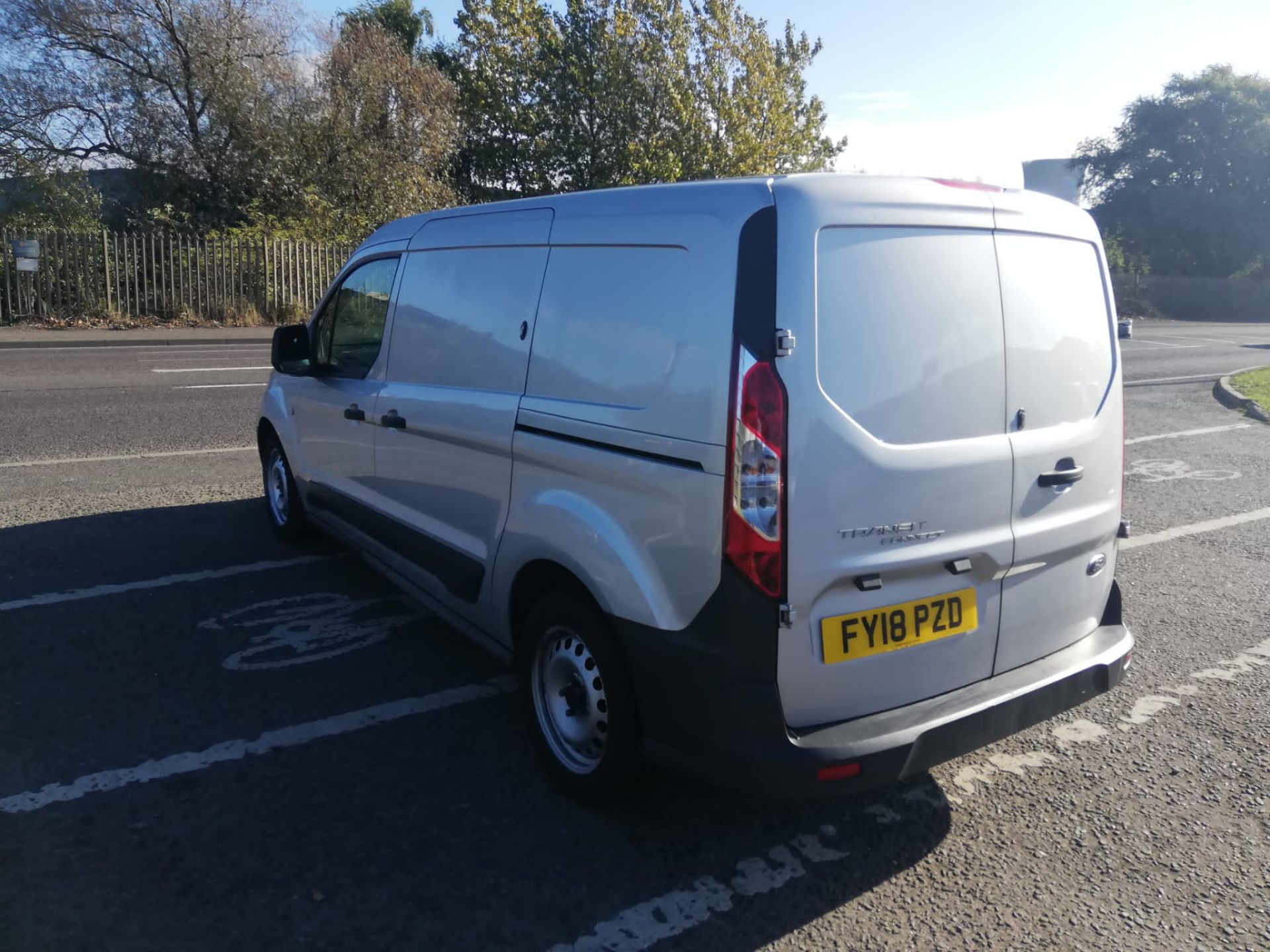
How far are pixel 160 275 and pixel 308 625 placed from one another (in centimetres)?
1997

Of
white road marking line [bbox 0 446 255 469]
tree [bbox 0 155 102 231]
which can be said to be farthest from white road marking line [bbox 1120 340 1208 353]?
tree [bbox 0 155 102 231]

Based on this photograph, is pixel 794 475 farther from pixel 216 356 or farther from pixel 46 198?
pixel 46 198

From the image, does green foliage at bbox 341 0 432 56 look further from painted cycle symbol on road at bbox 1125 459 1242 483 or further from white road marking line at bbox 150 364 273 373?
painted cycle symbol on road at bbox 1125 459 1242 483

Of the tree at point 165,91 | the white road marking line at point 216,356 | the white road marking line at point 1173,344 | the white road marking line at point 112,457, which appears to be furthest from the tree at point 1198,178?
the white road marking line at point 112,457

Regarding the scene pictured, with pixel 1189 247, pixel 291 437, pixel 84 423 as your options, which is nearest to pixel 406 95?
pixel 84 423

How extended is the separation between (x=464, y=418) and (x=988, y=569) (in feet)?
6.55

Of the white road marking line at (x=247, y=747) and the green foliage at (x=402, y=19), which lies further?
the green foliage at (x=402, y=19)

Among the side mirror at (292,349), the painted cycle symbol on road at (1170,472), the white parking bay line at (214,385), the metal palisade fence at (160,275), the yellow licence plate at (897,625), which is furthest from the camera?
the metal palisade fence at (160,275)

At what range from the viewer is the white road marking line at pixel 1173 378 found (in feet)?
53.0

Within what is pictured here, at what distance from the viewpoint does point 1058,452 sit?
10.7ft

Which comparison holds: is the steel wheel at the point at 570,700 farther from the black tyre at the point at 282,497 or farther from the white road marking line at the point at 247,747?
the black tyre at the point at 282,497

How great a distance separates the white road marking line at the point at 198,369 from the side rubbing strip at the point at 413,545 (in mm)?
9638

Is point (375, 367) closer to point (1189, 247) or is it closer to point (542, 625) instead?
point (542, 625)

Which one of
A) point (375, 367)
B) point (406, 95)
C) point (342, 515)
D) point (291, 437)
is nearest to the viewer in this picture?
point (375, 367)
